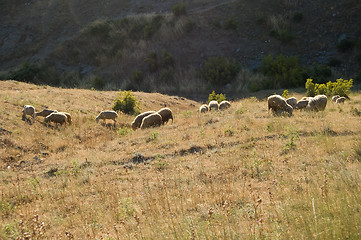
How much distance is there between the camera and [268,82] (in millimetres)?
25562

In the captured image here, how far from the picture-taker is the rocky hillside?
1164 inches

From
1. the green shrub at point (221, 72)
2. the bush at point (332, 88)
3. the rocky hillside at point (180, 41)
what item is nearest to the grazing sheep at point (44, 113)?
the bush at point (332, 88)

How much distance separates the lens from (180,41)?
33.5 meters

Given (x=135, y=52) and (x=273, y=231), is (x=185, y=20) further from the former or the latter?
(x=273, y=231)

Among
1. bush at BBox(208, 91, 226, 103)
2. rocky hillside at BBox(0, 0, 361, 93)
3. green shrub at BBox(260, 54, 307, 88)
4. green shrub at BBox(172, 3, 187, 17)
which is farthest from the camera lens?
green shrub at BBox(172, 3, 187, 17)

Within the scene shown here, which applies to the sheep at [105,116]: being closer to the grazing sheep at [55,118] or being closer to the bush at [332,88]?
the grazing sheep at [55,118]

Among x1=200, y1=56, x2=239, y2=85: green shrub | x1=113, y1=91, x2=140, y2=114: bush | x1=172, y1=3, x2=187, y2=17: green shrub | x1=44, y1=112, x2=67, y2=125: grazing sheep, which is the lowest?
x1=200, y1=56, x2=239, y2=85: green shrub

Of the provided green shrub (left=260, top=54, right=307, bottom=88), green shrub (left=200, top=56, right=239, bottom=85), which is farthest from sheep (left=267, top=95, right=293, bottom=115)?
green shrub (left=200, top=56, right=239, bottom=85)

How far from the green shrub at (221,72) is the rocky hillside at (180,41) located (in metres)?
0.93

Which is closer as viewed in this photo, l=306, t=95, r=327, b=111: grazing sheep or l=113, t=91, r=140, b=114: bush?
l=306, t=95, r=327, b=111: grazing sheep

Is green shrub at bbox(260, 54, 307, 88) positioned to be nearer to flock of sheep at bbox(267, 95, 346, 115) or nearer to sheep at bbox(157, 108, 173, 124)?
flock of sheep at bbox(267, 95, 346, 115)

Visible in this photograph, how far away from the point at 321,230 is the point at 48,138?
10.3 m

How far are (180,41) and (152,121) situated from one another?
857 inches

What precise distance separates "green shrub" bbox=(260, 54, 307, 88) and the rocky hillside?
197 cm
